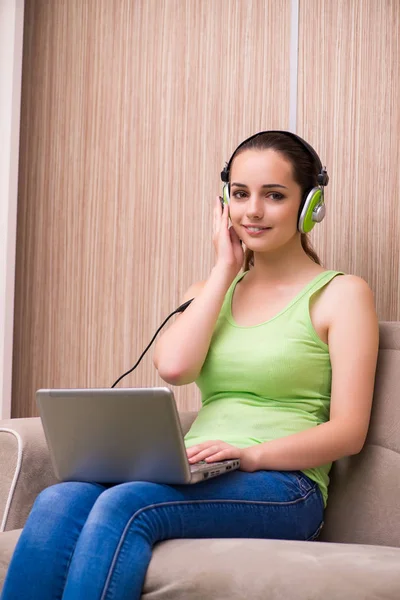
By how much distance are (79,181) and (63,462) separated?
1385 millimetres

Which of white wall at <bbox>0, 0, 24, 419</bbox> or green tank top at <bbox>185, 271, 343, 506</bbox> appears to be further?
white wall at <bbox>0, 0, 24, 419</bbox>

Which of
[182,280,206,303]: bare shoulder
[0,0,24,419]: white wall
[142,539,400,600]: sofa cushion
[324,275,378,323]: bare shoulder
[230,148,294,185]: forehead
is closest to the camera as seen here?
[142,539,400,600]: sofa cushion

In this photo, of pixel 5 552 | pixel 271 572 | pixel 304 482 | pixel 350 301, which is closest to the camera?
pixel 271 572

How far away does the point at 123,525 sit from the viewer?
4.45ft

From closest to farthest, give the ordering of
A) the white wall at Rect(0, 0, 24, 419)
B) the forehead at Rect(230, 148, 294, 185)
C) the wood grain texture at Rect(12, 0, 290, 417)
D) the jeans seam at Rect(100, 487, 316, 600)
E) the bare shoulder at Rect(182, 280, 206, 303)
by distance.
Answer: the jeans seam at Rect(100, 487, 316, 600)
the forehead at Rect(230, 148, 294, 185)
the bare shoulder at Rect(182, 280, 206, 303)
the wood grain texture at Rect(12, 0, 290, 417)
the white wall at Rect(0, 0, 24, 419)

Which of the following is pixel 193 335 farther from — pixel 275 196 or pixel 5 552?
pixel 5 552

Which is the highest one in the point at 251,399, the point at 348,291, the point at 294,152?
the point at 294,152

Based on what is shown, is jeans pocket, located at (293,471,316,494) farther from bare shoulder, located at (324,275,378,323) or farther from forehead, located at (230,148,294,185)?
forehead, located at (230,148,294,185)

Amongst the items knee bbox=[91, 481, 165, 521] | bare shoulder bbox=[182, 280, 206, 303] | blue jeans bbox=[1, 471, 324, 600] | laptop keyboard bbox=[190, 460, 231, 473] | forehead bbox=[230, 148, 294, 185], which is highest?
forehead bbox=[230, 148, 294, 185]

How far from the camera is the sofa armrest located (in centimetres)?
172

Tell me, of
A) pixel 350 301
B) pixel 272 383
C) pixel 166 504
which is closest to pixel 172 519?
pixel 166 504

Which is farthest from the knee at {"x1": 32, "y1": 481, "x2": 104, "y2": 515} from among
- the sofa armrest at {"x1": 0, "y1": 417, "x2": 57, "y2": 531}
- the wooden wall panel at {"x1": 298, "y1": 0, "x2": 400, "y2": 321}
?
the wooden wall panel at {"x1": 298, "y1": 0, "x2": 400, "y2": 321}

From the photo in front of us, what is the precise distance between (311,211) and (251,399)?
16.6 inches

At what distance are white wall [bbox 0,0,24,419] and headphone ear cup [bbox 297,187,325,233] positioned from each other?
122cm
